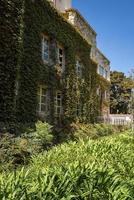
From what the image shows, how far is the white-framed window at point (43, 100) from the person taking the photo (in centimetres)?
2097

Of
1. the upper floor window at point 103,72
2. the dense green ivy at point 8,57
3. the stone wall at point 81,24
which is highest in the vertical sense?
the stone wall at point 81,24

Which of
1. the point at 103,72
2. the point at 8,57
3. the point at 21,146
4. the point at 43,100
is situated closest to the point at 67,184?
the point at 21,146

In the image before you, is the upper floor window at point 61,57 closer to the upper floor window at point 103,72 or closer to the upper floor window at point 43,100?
the upper floor window at point 43,100

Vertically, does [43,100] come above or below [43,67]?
below

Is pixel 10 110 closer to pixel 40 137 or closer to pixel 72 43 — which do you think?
pixel 40 137

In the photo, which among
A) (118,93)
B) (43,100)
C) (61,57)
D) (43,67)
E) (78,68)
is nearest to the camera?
(43,67)

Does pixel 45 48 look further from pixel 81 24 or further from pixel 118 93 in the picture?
pixel 118 93

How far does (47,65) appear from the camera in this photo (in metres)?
21.6

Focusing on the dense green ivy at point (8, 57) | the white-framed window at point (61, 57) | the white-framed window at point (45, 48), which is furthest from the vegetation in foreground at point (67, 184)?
the white-framed window at point (61, 57)

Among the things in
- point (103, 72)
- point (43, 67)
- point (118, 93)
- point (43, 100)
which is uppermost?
point (103, 72)

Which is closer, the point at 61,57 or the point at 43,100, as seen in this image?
Answer: the point at 43,100

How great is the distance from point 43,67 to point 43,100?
2077mm

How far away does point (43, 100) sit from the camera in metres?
21.6

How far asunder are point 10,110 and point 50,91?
6829mm
